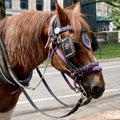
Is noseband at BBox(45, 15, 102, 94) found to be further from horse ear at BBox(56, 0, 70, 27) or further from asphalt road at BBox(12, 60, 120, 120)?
asphalt road at BBox(12, 60, 120, 120)

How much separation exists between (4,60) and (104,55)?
20575mm

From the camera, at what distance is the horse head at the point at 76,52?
3143 millimetres

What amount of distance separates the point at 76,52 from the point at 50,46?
232 mm

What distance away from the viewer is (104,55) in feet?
78.3

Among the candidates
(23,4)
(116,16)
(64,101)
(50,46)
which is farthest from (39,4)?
(50,46)

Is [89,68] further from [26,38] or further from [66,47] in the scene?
[26,38]

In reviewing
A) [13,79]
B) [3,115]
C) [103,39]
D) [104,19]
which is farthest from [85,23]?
[104,19]

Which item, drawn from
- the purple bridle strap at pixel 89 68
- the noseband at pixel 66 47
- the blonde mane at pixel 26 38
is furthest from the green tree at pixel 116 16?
the purple bridle strap at pixel 89 68

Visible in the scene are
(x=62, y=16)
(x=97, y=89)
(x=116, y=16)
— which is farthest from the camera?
(x=116, y=16)

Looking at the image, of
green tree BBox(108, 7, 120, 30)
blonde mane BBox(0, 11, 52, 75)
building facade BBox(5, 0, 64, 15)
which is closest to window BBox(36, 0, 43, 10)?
building facade BBox(5, 0, 64, 15)

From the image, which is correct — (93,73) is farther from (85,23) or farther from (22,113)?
(22,113)

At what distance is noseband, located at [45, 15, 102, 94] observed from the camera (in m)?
3.15

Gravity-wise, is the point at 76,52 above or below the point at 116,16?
above

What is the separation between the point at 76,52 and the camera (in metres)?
3.18
